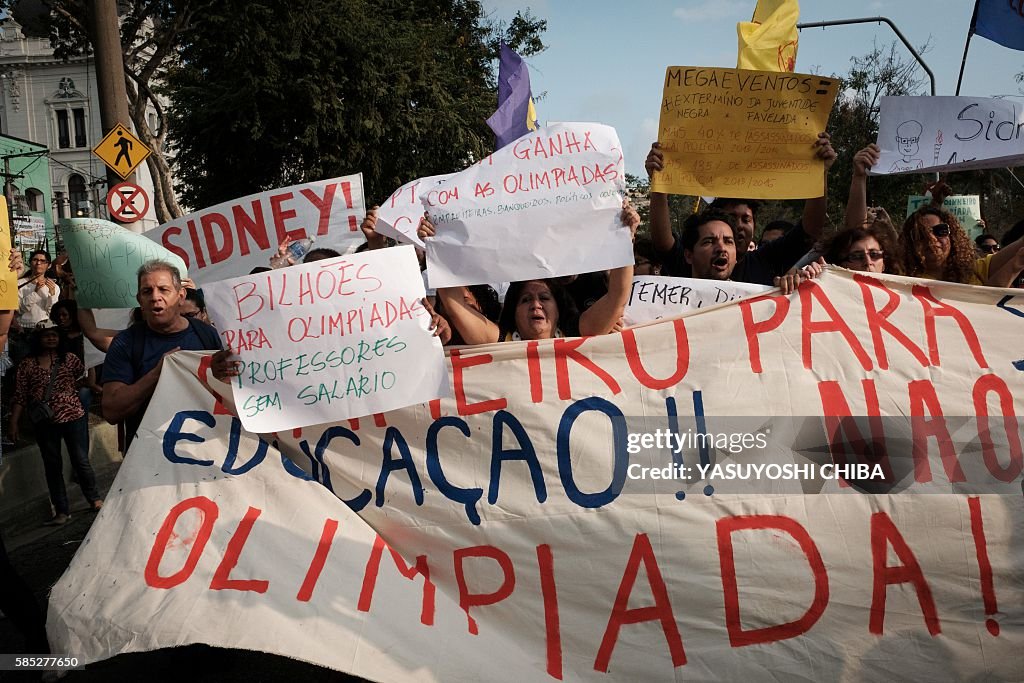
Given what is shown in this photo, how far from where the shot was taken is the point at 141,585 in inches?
116

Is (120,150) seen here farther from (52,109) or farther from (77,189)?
(52,109)

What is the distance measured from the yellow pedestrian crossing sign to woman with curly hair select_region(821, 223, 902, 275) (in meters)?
7.43

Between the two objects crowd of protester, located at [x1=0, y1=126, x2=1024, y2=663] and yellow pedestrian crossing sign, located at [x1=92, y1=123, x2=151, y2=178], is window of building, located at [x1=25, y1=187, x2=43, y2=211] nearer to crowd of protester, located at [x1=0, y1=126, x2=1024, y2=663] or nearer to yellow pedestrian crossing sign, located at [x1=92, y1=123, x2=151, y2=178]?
yellow pedestrian crossing sign, located at [x1=92, y1=123, x2=151, y2=178]

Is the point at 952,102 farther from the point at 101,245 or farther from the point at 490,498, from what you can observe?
the point at 101,245

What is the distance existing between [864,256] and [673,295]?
0.83 meters

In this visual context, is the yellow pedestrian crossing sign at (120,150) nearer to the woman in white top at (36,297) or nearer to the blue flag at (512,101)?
the woman in white top at (36,297)

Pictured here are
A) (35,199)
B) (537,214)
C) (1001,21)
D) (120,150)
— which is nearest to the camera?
(537,214)

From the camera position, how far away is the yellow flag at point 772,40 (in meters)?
4.35

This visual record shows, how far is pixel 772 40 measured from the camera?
172 inches

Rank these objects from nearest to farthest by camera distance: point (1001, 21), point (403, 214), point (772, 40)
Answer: point (772, 40)
point (403, 214)
point (1001, 21)

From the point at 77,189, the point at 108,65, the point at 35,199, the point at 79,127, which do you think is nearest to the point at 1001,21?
the point at 108,65

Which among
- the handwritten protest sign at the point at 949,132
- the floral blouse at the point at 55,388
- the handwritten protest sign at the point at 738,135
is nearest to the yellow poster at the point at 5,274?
the floral blouse at the point at 55,388

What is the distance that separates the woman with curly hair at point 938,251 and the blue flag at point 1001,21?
2018mm

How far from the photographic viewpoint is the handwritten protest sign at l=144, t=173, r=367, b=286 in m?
5.46
